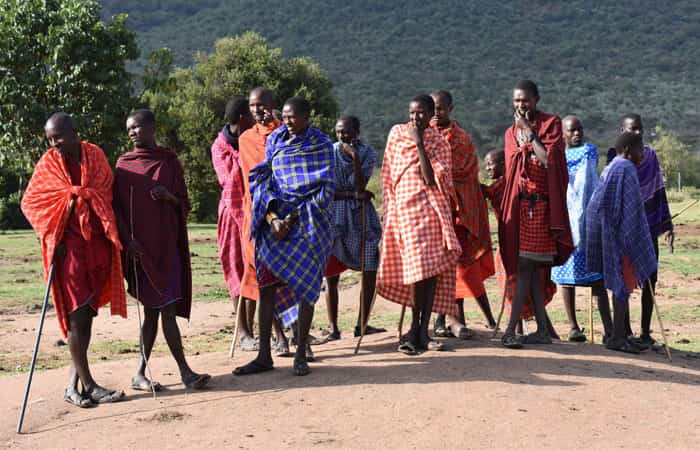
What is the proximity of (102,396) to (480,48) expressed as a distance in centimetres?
6622

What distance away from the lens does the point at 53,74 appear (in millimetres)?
22641

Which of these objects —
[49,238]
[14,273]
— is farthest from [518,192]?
[14,273]

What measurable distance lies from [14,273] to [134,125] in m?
10.2

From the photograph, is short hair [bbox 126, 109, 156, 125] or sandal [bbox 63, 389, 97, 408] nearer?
sandal [bbox 63, 389, 97, 408]

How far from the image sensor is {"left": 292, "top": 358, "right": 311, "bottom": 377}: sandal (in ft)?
20.7

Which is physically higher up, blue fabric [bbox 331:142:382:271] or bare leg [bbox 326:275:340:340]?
blue fabric [bbox 331:142:382:271]

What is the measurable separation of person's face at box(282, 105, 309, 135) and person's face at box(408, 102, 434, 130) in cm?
99

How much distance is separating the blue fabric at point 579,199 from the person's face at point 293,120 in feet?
9.69

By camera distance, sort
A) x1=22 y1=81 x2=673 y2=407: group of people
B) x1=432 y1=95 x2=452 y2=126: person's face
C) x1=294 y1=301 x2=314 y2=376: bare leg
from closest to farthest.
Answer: x1=22 y1=81 x2=673 y2=407: group of people → x1=294 y1=301 x2=314 y2=376: bare leg → x1=432 y1=95 x2=452 y2=126: person's face

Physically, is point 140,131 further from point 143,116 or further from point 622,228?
point 622,228

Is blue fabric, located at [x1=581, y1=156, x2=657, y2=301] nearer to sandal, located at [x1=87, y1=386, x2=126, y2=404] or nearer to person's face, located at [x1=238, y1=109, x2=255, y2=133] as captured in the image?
person's face, located at [x1=238, y1=109, x2=255, y2=133]

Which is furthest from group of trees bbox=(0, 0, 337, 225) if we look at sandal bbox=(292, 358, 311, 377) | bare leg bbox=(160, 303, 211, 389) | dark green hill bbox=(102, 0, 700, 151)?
dark green hill bbox=(102, 0, 700, 151)

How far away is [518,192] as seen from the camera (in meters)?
7.35

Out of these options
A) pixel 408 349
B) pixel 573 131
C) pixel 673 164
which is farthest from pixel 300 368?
pixel 673 164
